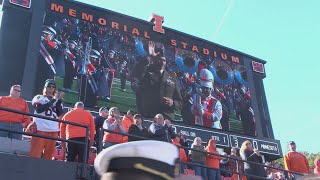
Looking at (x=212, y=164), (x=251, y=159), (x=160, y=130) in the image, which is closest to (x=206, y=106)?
(x=251, y=159)

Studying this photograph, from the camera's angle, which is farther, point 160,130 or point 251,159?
point 251,159

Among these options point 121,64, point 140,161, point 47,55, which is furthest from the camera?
point 121,64

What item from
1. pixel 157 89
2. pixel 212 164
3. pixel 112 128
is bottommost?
pixel 212 164

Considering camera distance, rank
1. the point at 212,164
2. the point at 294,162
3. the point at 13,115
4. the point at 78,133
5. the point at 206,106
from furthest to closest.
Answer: the point at 206,106
the point at 294,162
the point at 212,164
the point at 13,115
the point at 78,133

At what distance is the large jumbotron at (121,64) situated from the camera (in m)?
12.6

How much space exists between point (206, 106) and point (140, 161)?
1400cm

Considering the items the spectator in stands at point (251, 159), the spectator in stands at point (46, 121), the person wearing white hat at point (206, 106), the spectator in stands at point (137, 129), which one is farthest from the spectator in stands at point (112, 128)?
the person wearing white hat at point (206, 106)

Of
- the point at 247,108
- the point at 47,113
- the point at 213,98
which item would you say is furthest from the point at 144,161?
the point at 247,108

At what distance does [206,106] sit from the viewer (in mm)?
15688

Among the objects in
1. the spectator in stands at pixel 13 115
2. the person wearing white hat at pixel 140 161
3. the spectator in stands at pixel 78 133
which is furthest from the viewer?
the spectator in stands at pixel 13 115

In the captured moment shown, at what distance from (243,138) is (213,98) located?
78.2 inches

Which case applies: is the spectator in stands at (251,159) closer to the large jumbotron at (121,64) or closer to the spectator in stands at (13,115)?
the spectator in stands at (13,115)

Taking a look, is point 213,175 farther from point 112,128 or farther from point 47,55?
point 47,55

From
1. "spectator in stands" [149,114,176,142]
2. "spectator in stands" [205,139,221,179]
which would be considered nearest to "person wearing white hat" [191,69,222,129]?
"spectator in stands" [205,139,221,179]
